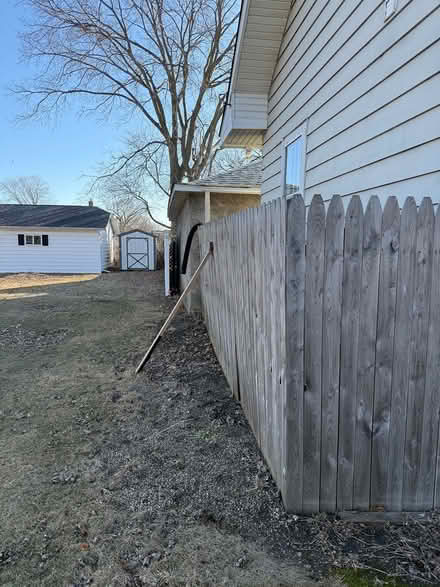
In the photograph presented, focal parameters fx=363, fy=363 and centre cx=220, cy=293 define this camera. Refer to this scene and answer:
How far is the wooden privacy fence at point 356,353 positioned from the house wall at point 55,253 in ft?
62.2

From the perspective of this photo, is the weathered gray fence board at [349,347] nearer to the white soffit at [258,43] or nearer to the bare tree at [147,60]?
the white soffit at [258,43]

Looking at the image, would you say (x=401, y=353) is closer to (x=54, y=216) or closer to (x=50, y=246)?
(x=50, y=246)

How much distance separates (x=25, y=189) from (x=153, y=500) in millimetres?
52536

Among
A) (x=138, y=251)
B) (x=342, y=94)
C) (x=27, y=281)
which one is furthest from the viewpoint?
(x=138, y=251)

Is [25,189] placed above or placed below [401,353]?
above

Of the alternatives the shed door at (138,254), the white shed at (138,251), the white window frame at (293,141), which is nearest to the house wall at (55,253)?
the white shed at (138,251)

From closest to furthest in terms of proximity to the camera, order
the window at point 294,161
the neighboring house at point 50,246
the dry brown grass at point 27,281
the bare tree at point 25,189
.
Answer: the window at point 294,161, the dry brown grass at point 27,281, the neighboring house at point 50,246, the bare tree at point 25,189

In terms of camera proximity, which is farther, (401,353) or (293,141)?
(293,141)

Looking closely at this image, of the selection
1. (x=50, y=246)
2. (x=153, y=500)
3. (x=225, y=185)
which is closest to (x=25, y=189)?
(x=50, y=246)

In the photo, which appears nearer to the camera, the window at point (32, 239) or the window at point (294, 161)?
the window at point (294, 161)

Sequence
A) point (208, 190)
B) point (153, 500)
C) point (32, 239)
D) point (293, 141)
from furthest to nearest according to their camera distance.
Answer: point (32, 239) < point (208, 190) < point (293, 141) < point (153, 500)

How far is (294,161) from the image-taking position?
4.85m

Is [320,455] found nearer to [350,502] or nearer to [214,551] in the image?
[350,502]

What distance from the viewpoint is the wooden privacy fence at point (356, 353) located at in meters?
1.89
